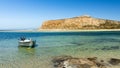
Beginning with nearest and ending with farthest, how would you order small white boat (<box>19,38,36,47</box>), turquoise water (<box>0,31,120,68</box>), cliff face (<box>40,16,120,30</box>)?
turquoise water (<box>0,31,120,68</box>), small white boat (<box>19,38,36,47</box>), cliff face (<box>40,16,120,30</box>)

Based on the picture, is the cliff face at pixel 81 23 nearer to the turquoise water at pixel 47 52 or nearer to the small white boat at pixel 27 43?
the turquoise water at pixel 47 52

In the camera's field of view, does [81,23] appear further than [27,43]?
Yes

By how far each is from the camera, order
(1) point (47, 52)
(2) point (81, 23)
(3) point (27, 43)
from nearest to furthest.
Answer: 1. (1) point (47, 52)
2. (3) point (27, 43)
3. (2) point (81, 23)

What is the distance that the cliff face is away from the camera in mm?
145750

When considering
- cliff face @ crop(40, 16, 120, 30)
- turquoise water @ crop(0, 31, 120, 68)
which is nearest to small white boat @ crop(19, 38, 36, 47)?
turquoise water @ crop(0, 31, 120, 68)

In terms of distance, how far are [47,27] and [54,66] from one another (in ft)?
481

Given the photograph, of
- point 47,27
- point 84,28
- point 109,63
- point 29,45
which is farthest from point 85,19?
point 109,63

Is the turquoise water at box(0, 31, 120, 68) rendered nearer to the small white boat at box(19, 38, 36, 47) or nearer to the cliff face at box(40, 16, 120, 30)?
the small white boat at box(19, 38, 36, 47)

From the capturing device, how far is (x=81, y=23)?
502 ft

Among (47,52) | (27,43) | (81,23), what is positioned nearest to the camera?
(47,52)

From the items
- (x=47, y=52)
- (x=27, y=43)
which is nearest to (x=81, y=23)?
(x=27, y=43)

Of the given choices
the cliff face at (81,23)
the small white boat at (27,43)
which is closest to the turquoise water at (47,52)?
the small white boat at (27,43)

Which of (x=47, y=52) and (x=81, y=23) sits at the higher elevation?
(x=81, y=23)

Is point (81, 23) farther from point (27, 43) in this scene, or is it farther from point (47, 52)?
point (47, 52)
